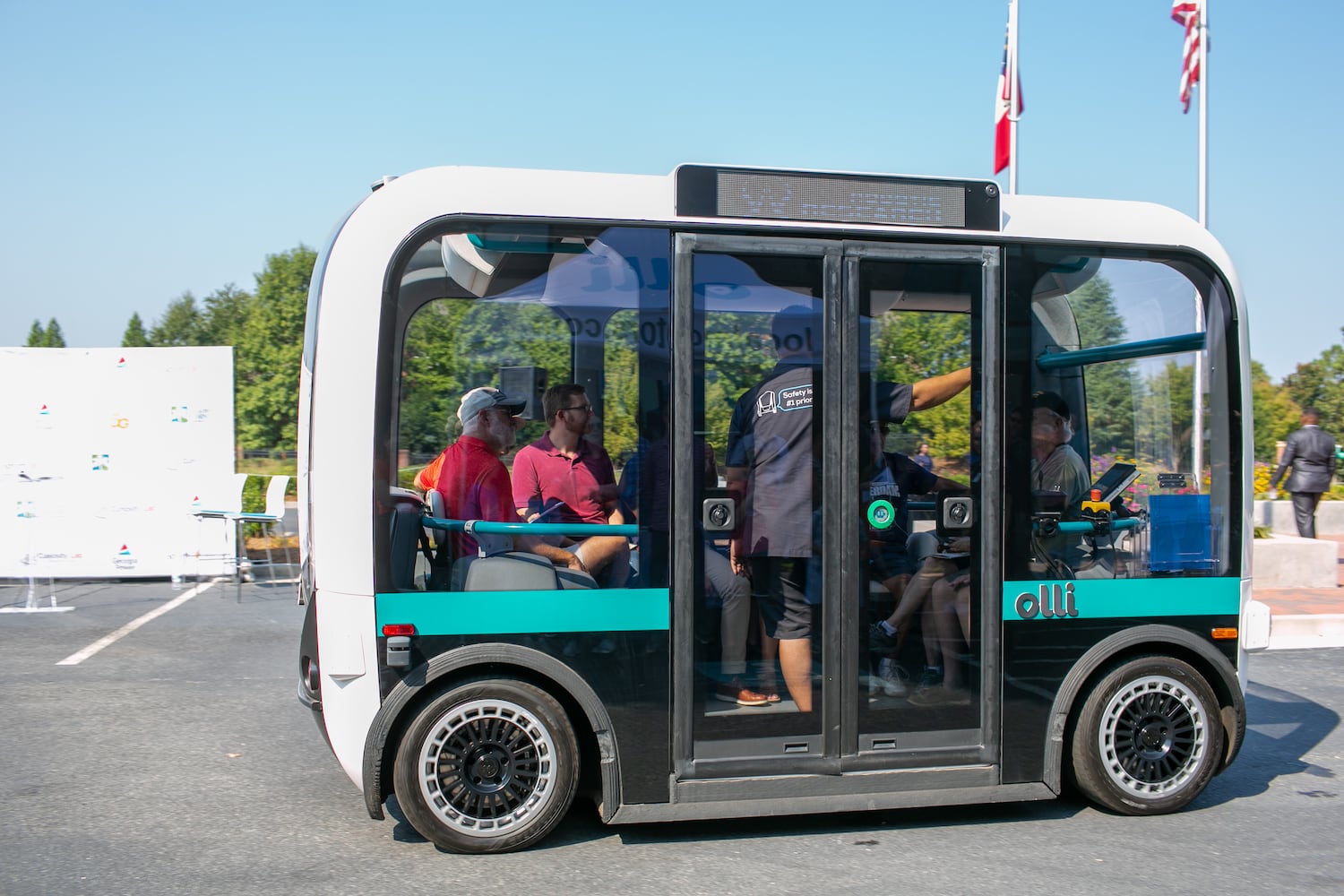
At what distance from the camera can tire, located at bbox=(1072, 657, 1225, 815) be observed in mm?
4973

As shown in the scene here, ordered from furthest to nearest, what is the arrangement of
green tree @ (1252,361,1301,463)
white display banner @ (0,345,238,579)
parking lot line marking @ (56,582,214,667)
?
green tree @ (1252,361,1301,463), white display banner @ (0,345,238,579), parking lot line marking @ (56,582,214,667)

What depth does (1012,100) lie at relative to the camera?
63.2 ft

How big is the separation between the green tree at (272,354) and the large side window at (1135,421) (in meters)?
54.7

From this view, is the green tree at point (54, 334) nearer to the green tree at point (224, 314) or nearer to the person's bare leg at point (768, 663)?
the green tree at point (224, 314)

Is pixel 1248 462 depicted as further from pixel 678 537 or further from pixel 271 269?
pixel 271 269

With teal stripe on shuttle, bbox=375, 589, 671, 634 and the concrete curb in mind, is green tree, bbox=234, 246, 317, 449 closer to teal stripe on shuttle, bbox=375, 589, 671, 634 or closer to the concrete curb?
the concrete curb

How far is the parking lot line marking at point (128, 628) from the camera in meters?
8.35

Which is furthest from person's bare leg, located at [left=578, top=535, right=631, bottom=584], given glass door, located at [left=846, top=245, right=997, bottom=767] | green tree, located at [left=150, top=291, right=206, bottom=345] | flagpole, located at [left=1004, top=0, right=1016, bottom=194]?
green tree, located at [left=150, top=291, right=206, bottom=345]

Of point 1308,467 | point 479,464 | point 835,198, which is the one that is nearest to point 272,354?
point 1308,467

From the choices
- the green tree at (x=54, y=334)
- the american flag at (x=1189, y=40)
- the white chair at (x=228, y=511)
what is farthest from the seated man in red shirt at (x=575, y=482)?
the green tree at (x=54, y=334)

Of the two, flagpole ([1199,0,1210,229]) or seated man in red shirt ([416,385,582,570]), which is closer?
seated man in red shirt ([416,385,582,570])

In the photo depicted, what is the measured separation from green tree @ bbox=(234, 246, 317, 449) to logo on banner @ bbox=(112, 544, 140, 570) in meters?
46.0

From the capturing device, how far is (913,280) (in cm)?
484

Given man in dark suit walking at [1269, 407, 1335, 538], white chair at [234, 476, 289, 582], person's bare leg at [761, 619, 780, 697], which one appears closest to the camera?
person's bare leg at [761, 619, 780, 697]
